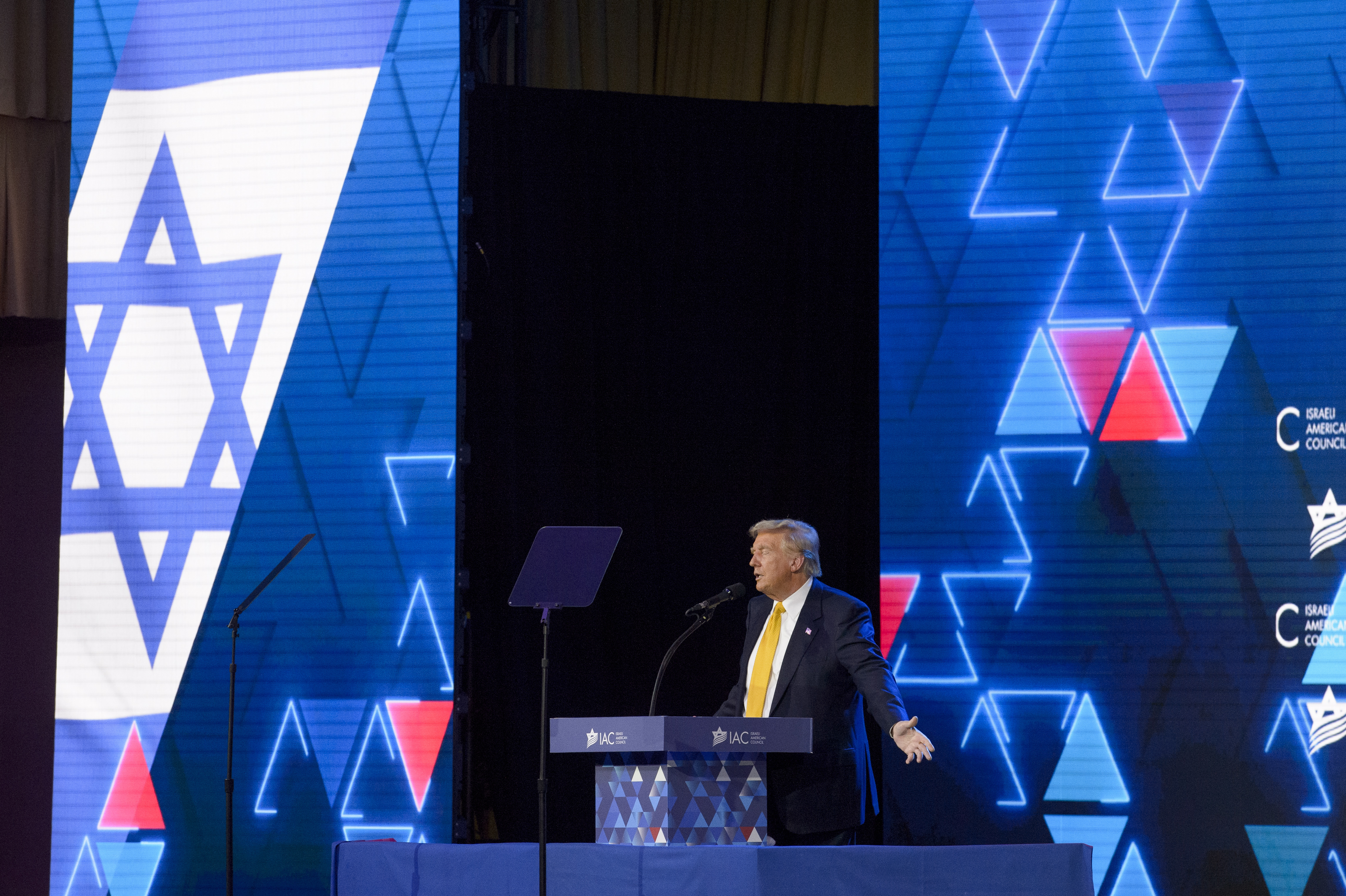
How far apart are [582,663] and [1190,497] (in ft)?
7.82

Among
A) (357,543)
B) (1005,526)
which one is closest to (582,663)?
(357,543)

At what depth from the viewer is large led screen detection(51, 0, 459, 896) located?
528cm

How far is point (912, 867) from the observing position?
9.35 ft

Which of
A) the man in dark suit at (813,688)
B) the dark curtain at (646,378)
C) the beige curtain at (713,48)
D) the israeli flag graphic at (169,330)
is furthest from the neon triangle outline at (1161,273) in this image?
the israeli flag graphic at (169,330)

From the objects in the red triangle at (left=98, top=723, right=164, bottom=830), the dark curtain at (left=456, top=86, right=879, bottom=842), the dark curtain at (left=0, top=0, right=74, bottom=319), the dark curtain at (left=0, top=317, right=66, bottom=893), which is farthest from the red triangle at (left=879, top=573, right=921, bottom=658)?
the dark curtain at (left=0, top=0, right=74, bottom=319)

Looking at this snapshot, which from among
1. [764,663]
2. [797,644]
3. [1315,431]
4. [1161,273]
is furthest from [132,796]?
[1315,431]

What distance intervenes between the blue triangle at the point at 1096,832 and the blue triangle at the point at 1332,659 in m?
0.84

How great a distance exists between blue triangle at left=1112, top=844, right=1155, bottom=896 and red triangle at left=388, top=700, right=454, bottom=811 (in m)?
2.55

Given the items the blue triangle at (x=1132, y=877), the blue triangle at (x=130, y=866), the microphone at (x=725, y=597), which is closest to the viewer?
the microphone at (x=725, y=597)

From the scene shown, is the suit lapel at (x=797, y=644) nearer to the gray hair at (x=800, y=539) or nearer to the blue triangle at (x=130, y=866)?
the gray hair at (x=800, y=539)

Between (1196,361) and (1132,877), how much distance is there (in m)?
1.88

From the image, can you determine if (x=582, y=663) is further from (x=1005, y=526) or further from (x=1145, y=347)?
(x=1145, y=347)

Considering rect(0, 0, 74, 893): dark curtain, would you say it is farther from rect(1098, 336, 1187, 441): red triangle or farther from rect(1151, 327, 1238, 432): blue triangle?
rect(1151, 327, 1238, 432): blue triangle

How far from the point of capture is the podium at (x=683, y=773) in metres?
3.07
